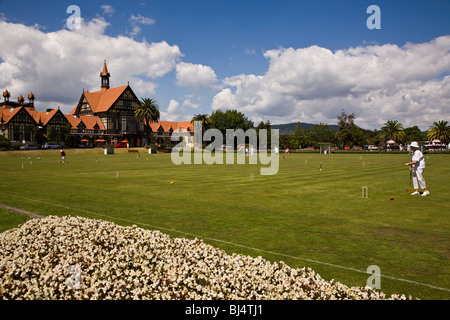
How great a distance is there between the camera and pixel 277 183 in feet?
71.3

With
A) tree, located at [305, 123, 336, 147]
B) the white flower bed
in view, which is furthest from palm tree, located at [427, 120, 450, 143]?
the white flower bed

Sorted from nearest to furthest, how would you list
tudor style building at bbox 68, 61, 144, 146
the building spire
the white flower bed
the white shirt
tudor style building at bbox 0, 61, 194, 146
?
the white flower bed
the white shirt
tudor style building at bbox 0, 61, 194, 146
tudor style building at bbox 68, 61, 144, 146
the building spire

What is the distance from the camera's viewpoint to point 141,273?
219 inches

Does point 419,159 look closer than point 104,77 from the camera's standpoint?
Yes

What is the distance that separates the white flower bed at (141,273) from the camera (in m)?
4.87

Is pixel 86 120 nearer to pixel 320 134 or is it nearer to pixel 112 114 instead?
pixel 112 114

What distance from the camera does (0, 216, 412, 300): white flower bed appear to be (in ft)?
16.0

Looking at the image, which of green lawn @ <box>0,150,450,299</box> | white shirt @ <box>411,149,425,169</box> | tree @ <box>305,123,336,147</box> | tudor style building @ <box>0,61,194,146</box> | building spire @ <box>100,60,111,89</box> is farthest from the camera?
tree @ <box>305,123,336,147</box>

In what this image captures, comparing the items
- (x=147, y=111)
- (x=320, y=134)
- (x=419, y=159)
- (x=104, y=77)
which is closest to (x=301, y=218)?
(x=419, y=159)

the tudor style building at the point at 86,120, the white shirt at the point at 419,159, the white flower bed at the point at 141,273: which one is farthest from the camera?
the tudor style building at the point at 86,120

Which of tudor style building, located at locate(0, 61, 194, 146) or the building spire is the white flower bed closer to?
tudor style building, located at locate(0, 61, 194, 146)

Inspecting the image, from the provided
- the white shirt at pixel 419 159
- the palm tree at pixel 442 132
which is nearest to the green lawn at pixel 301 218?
the white shirt at pixel 419 159

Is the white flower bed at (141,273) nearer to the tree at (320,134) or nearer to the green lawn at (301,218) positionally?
the green lawn at (301,218)

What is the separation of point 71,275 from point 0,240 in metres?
3.16
